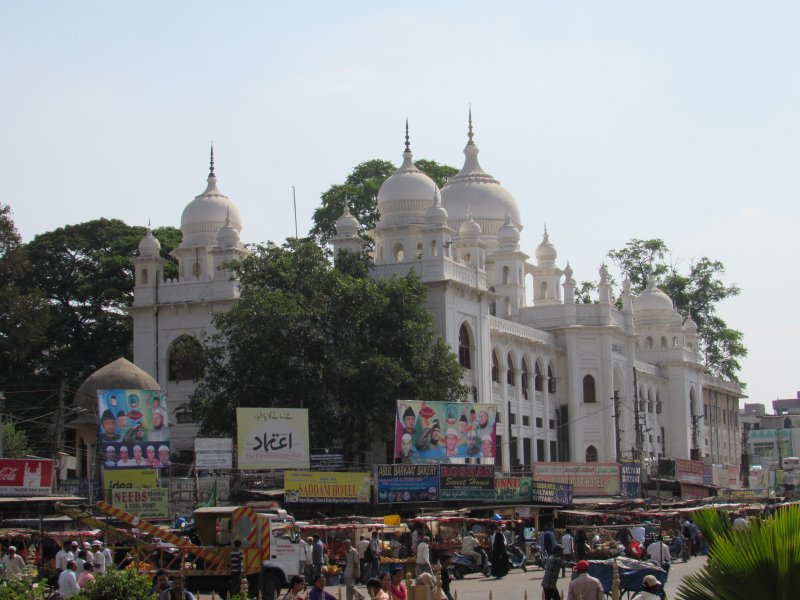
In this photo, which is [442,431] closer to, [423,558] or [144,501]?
[144,501]

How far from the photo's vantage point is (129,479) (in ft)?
101

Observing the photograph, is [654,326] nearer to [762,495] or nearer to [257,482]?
[762,495]

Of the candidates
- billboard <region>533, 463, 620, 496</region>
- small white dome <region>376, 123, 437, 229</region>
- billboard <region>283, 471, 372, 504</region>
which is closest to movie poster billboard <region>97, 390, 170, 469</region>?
billboard <region>283, 471, 372, 504</region>

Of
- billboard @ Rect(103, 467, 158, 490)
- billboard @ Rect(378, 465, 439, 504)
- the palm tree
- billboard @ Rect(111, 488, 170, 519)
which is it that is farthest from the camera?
billboard @ Rect(378, 465, 439, 504)

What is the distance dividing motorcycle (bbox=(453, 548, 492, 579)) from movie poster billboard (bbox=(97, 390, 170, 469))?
29.3 ft

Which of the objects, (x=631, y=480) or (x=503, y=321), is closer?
(x=631, y=480)

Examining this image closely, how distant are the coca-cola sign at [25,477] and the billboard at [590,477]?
1807 centimetres

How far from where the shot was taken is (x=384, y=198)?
5003cm

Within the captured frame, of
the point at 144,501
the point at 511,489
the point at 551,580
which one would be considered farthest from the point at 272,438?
the point at 551,580

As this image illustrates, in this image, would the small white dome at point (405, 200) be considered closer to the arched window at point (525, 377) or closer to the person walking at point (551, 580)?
the arched window at point (525, 377)

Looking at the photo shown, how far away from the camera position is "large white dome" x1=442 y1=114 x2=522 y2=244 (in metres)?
56.8

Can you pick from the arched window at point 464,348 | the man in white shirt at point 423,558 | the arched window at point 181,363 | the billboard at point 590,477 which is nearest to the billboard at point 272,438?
the arched window at point 181,363

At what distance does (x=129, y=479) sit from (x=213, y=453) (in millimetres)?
3225

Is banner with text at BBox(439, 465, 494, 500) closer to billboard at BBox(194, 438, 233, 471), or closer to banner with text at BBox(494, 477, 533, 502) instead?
banner with text at BBox(494, 477, 533, 502)
